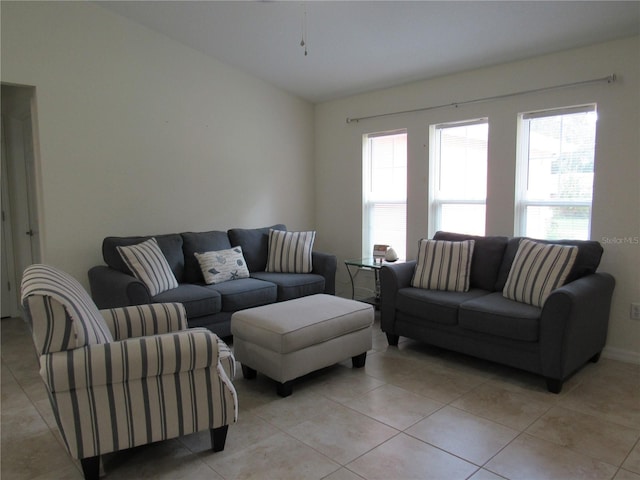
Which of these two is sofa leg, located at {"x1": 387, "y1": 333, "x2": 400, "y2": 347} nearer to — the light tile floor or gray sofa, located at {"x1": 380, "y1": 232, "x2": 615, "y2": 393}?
gray sofa, located at {"x1": 380, "y1": 232, "x2": 615, "y2": 393}

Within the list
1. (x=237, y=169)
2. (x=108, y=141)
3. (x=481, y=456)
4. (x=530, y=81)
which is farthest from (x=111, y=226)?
(x=530, y=81)

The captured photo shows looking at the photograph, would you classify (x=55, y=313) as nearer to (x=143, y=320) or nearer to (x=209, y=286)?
(x=143, y=320)

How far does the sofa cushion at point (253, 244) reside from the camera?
14.5 ft

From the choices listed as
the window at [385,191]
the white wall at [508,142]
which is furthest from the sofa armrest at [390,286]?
the window at [385,191]

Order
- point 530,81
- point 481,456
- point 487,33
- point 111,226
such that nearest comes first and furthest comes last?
point 481,456 → point 487,33 → point 530,81 → point 111,226

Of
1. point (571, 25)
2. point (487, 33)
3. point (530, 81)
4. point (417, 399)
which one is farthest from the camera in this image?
point (530, 81)

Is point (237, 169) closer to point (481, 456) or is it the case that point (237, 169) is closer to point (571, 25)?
point (571, 25)

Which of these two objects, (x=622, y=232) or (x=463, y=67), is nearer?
(x=622, y=232)

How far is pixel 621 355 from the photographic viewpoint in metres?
3.30

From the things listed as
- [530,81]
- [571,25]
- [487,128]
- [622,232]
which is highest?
[571,25]

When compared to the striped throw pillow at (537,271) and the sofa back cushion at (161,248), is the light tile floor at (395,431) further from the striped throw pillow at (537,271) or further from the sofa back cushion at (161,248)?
the sofa back cushion at (161,248)

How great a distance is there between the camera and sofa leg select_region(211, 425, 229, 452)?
7.11 feet

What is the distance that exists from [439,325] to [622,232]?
147 centimetres

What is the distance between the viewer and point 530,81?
3.61 m
